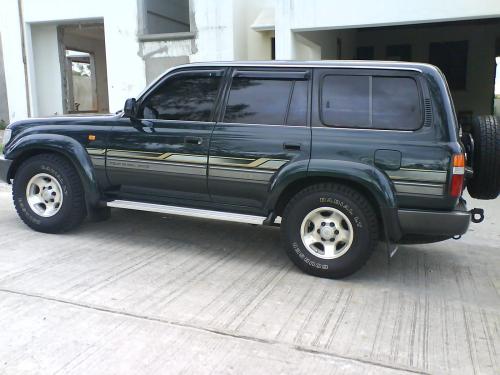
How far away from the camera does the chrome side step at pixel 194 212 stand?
15.3 ft

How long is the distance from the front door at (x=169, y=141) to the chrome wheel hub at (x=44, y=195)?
738 mm

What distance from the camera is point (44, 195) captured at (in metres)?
5.57

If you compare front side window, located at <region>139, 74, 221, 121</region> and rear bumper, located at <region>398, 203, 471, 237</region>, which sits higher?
front side window, located at <region>139, 74, 221, 121</region>

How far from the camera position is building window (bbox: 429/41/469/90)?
1908cm

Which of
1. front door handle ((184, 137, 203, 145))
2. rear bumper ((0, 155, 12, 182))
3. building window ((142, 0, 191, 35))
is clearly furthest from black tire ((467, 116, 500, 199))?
building window ((142, 0, 191, 35))

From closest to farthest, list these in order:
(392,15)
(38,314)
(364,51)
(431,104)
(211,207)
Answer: (38,314)
(431,104)
(211,207)
(392,15)
(364,51)

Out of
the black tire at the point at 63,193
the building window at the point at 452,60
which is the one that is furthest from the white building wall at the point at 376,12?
the building window at the point at 452,60

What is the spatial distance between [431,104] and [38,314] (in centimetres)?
343

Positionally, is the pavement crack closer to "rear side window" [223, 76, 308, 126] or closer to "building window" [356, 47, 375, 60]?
"rear side window" [223, 76, 308, 126]

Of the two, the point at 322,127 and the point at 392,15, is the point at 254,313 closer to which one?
the point at 322,127

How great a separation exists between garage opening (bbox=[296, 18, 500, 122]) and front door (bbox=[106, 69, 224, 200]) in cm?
1435

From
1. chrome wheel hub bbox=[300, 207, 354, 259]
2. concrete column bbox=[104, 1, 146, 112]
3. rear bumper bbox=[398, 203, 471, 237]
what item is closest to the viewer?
rear bumper bbox=[398, 203, 471, 237]

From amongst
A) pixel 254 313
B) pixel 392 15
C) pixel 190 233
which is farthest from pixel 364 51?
pixel 254 313

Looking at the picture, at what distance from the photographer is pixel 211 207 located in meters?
4.94
